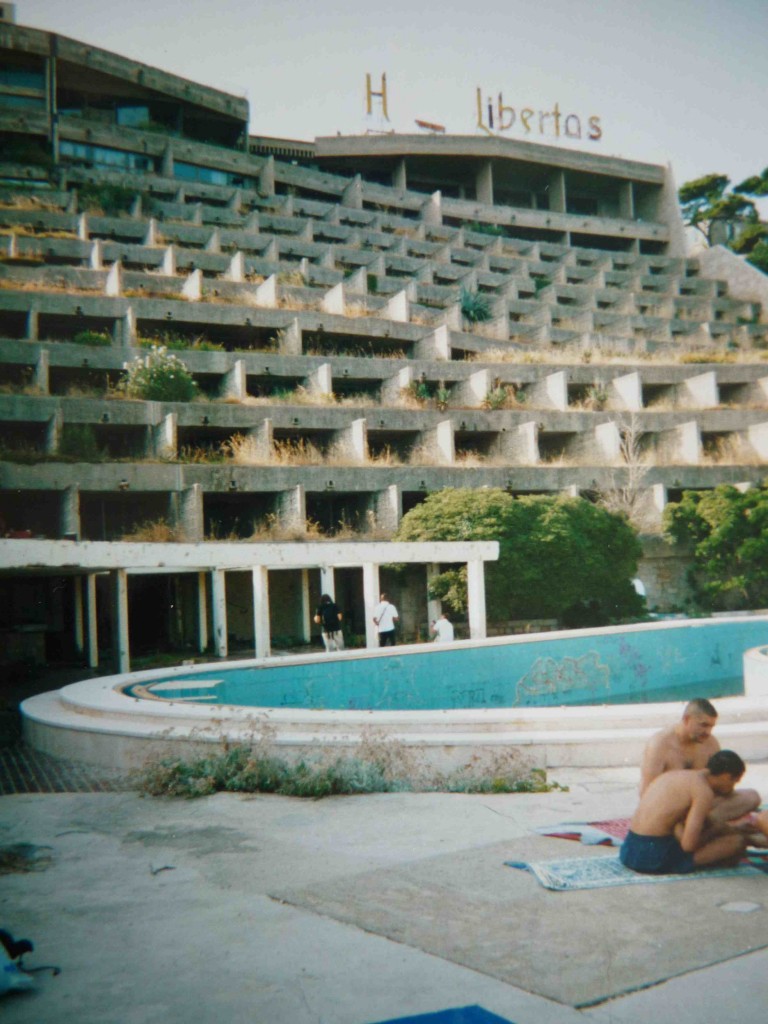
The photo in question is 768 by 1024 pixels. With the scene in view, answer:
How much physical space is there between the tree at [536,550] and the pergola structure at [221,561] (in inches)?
139

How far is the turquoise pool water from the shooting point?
13289 millimetres

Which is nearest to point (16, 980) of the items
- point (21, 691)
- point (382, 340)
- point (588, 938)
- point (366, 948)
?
point (366, 948)

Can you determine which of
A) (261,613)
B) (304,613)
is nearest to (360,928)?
(261,613)

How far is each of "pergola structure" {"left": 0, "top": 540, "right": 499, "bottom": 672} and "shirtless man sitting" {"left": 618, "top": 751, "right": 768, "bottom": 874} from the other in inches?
457

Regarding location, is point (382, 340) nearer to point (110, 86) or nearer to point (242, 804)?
point (110, 86)

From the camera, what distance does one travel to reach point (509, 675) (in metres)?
15.5

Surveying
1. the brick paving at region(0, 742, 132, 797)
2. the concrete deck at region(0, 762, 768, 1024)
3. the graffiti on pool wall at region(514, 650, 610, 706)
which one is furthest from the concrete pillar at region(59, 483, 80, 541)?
the concrete deck at region(0, 762, 768, 1024)

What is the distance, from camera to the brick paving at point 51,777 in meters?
8.36

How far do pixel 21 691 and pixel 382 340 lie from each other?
23.4 meters

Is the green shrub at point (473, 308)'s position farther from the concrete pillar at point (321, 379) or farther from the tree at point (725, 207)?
the tree at point (725, 207)

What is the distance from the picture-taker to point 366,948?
402 centimetres

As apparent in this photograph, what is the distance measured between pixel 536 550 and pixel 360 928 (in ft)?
64.6

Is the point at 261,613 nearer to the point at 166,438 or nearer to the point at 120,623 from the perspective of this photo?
the point at 120,623

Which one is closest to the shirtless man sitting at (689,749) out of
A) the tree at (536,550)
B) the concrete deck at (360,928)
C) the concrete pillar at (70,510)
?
the concrete deck at (360,928)
